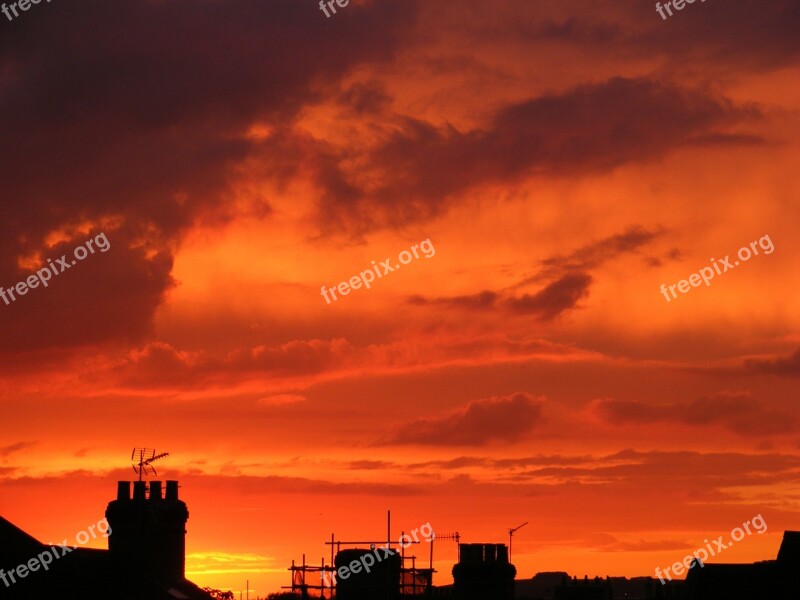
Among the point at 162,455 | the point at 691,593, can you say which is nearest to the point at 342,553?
the point at 691,593

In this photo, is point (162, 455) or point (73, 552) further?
point (162, 455)

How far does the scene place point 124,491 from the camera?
180ft

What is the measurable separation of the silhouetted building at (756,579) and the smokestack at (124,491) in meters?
30.9

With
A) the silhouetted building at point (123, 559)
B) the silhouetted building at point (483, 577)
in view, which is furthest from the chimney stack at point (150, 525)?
the silhouetted building at point (483, 577)

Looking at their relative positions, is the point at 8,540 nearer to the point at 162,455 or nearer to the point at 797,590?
the point at 162,455

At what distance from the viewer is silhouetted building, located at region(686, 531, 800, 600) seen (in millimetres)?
64062

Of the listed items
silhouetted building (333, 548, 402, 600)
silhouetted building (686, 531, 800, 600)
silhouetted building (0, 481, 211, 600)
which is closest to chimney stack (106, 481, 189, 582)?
silhouetted building (0, 481, 211, 600)

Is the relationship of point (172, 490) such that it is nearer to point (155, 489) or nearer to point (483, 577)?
point (155, 489)

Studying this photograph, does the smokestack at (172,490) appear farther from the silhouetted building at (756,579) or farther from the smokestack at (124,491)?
the silhouetted building at (756,579)

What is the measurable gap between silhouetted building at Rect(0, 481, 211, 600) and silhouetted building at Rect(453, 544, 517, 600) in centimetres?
1703

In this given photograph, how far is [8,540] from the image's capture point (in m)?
46.5

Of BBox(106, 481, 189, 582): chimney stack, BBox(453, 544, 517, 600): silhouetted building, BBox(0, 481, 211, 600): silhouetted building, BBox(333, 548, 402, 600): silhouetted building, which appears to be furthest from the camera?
BBox(333, 548, 402, 600): silhouetted building

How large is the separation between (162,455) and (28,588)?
15.7 meters

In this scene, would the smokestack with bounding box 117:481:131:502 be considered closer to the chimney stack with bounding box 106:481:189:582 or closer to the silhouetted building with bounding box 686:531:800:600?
the chimney stack with bounding box 106:481:189:582
